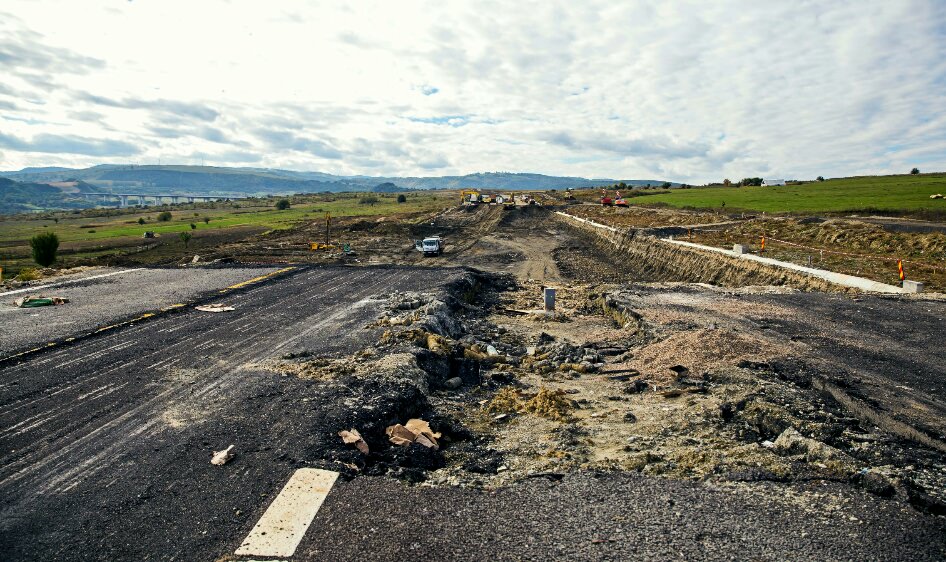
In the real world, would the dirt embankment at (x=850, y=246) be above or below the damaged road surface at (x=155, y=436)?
above

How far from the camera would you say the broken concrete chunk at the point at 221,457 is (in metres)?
7.50

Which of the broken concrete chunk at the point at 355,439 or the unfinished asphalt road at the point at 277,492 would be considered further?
the broken concrete chunk at the point at 355,439

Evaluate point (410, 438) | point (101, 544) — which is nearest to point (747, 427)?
point (410, 438)

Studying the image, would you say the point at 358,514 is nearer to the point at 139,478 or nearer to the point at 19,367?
the point at 139,478

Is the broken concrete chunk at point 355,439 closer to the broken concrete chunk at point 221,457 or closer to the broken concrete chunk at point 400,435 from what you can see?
the broken concrete chunk at point 400,435

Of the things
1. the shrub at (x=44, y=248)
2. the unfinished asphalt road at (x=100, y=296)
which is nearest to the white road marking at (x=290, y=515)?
the unfinished asphalt road at (x=100, y=296)

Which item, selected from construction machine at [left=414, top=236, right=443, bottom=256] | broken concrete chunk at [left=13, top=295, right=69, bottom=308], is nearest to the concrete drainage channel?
broken concrete chunk at [left=13, top=295, right=69, bottom=308]

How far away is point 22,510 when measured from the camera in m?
6.47

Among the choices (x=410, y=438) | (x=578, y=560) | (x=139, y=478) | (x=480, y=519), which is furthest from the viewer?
(x=410, y=438)

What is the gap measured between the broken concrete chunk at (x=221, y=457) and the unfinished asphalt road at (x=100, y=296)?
8776 millimetres

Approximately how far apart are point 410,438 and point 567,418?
11.2 feet

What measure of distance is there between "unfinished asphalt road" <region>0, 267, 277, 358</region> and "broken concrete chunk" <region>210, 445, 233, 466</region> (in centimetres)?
878

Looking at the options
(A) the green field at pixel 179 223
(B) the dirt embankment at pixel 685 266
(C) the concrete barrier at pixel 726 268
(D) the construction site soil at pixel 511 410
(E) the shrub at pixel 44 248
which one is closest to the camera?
(D) the construction site soil at pixel 511 410

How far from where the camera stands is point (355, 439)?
8.02 m
